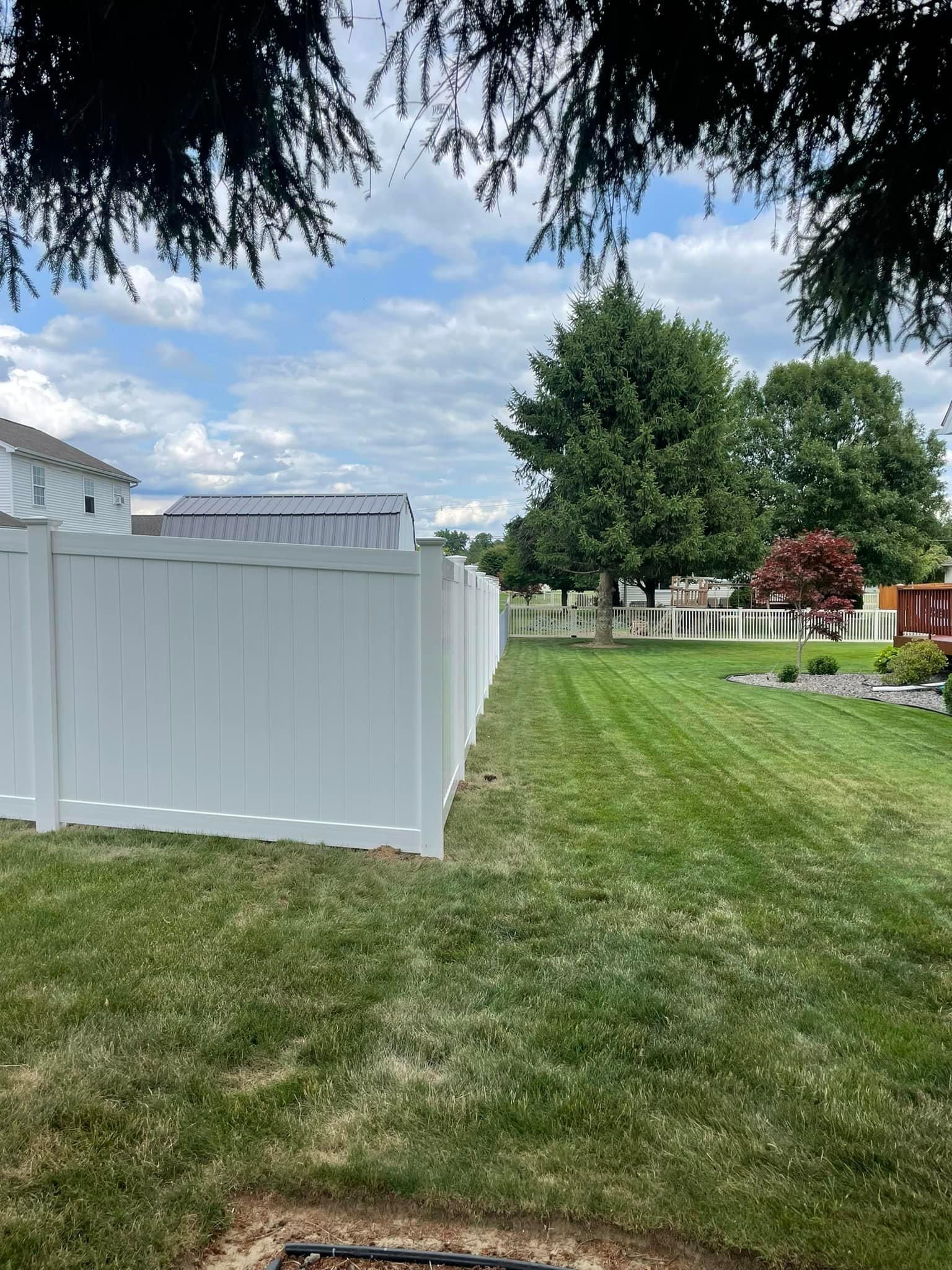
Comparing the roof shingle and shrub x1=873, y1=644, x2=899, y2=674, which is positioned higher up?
the roof shingle

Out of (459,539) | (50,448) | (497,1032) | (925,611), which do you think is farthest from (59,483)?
(459,539)

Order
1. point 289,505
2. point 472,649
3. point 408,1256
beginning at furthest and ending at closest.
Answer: point 289,505 → point 472,649 → point 408,1256

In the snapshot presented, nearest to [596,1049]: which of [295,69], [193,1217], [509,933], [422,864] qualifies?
[509,933]

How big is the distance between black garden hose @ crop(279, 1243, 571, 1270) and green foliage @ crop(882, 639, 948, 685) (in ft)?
37.8

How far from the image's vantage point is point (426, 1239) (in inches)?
61.8

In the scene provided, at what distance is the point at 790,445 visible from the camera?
1286 inches

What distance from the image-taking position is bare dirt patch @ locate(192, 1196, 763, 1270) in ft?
4.96

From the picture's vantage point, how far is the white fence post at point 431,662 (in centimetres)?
383

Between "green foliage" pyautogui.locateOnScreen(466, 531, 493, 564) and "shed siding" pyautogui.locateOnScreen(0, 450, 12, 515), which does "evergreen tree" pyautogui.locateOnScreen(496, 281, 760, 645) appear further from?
"green foliage" pyautogui.locateOnScreen(466, 531, 493, 564)

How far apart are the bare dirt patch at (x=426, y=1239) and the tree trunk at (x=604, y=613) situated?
69.4ft

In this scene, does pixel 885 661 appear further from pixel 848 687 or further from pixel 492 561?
pixel 492 561

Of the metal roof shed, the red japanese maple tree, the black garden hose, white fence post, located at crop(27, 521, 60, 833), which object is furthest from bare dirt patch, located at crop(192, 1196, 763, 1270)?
the metal roof shed

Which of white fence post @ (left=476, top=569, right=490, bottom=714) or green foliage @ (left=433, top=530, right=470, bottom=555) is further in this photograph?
green foliage @ (left=433, top=530, right=470, bottom=555)

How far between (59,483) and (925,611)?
84.8 ft
